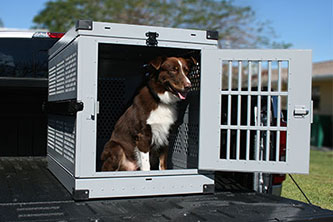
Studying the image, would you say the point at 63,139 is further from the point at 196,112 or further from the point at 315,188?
the point at 315,188

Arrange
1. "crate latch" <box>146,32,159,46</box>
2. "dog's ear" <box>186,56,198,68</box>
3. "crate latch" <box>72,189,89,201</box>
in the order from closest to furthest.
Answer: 1. "crate latch" <box>72,189,89,201</box>
2. "crate latch" <box>146,32,159,46</box>
3. "dog's ear" <box>186,56,198,68</box>

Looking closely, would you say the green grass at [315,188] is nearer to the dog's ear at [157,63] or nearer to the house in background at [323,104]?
the dog's ear at [157,63]

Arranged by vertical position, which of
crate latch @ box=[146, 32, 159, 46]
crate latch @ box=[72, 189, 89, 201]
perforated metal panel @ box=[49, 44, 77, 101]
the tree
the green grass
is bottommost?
the green grass

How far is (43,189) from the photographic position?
370cm

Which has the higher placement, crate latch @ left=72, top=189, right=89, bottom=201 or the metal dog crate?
the metal dog crate

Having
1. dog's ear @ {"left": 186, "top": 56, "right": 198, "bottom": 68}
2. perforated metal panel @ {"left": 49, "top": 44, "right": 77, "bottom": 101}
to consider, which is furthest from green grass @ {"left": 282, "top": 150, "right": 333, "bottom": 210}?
perforated metal panel @ {"left": 49, "top": 44, "right": 77, "bottom": 101}

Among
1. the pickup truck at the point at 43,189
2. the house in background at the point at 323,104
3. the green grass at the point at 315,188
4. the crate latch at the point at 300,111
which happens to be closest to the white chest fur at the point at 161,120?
the pickup truck at the point at 43,189

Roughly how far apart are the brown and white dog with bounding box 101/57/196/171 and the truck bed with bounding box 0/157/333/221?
67 cm

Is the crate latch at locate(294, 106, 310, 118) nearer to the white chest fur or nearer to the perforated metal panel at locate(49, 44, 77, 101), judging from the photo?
the white chest fur

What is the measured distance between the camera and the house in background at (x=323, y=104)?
770 inches

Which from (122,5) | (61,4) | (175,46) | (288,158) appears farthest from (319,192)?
(61,4)

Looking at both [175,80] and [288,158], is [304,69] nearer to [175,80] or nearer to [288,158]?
[288,158]

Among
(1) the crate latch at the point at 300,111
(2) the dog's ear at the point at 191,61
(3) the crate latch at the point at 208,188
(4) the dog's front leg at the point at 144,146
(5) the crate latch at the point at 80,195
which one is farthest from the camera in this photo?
(4) the dog's front leg at the point at 144,146

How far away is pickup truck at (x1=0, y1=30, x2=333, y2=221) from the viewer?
9.45 feet
